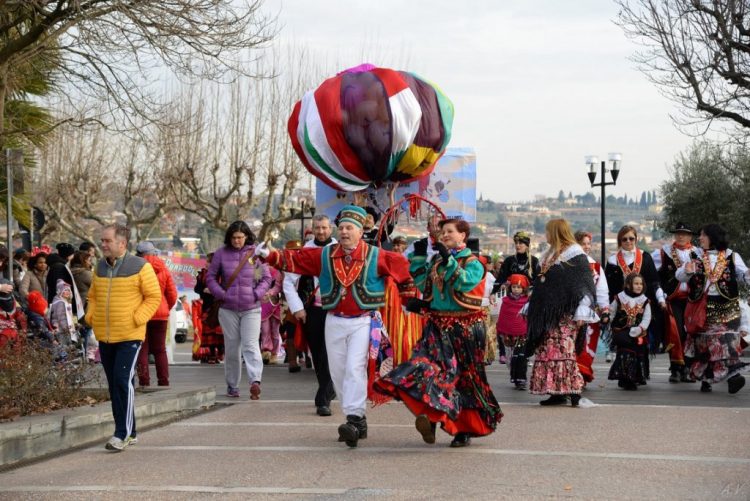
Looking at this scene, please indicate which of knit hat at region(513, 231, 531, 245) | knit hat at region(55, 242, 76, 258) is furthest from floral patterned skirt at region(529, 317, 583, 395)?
knit hat at region(55, 242, 76, 258)

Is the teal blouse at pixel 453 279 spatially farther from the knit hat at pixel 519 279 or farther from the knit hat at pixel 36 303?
the knit hat at pixel 36 303

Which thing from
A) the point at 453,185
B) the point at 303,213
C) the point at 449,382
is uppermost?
the point at 303,213

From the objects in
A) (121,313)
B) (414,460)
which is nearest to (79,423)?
(121,313)

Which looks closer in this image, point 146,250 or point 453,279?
point 453,279

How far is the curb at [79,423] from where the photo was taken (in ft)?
31.8

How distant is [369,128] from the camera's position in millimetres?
16344

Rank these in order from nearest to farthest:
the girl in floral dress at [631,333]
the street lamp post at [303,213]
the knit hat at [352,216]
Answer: the knit hat at [352,216] < the girl in floral dress at [631,333] < the street lamp post at [303,213]

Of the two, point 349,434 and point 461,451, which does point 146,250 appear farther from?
point 461,451

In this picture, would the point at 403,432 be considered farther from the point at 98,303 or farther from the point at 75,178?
the point at 75,178

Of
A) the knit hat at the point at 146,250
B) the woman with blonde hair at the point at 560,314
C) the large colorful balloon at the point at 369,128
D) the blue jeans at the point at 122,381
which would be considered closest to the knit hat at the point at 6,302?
the knit hat at the point at 146,250

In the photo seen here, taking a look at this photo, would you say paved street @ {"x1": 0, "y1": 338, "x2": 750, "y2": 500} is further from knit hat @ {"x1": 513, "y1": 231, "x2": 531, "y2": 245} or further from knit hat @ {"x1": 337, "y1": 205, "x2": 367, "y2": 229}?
knit hat @ {"x1": 513, "y1": 231, "x2": 531, "y2": 245}

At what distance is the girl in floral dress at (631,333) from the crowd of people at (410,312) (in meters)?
0.02

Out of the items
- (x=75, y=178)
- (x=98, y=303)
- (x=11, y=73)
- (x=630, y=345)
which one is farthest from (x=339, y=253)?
(x=75, y=178)

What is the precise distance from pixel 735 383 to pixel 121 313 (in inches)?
291
